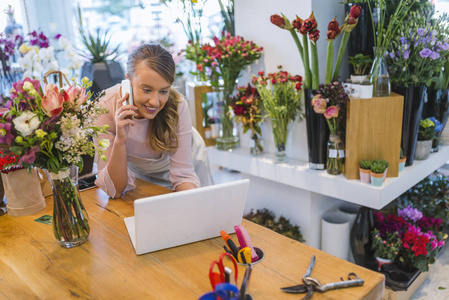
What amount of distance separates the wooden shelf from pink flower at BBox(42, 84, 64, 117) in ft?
5.06

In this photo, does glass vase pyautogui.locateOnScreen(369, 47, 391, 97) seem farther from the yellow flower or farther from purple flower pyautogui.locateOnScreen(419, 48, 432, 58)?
the yellow flower

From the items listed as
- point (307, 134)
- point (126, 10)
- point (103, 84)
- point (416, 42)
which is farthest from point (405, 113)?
point (126, 10)

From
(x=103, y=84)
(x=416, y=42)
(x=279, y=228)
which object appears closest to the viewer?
(x=416, y=42)

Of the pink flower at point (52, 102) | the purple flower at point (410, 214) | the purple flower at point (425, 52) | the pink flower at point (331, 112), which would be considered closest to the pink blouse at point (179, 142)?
the pink flower at point (52, 102)

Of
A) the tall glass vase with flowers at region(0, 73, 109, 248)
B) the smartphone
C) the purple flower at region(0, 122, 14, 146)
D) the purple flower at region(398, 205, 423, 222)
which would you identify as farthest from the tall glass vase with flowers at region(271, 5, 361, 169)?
the purple flower at region(0, 122, 14, 146)

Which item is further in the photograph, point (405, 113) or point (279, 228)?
point (279, 228)

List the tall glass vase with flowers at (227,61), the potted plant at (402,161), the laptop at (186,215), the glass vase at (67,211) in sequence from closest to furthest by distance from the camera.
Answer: the laptop at (186,215) < the glass vase at (67,211) < the potted plant at (402,161) < the tall glass vase with flowers at (227,61)

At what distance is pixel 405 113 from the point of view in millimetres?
2268

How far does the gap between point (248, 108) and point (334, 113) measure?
0.64m

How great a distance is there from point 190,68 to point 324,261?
330cm

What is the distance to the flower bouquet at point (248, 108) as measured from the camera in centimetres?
256

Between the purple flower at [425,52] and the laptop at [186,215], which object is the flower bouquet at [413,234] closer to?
the purple flower at [425,52]

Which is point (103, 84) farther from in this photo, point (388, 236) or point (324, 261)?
point (324, 261)

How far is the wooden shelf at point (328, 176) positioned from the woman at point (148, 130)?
74 centimetres
